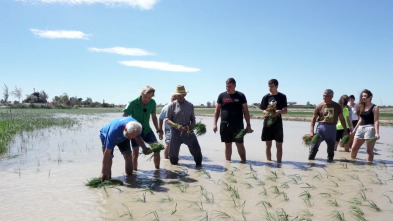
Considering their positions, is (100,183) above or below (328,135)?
below

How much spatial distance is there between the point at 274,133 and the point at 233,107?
1.18 m

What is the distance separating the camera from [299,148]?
32.6 feet

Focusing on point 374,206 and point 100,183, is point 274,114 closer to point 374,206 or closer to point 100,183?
point 374,206

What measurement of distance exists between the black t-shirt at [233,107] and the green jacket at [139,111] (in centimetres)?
183

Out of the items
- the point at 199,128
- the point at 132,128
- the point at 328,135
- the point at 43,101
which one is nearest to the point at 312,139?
the point at 328,135

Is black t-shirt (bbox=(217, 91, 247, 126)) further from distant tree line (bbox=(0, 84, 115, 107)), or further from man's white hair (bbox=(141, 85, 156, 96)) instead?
distant tree line (bbox=(0, 84, 115, 107))

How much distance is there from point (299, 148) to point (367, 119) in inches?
120

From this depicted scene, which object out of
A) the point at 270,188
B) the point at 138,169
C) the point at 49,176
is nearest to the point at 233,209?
the point at 270,188

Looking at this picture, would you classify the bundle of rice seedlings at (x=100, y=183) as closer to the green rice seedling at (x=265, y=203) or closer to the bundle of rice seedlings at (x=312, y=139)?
the green rice seedling at (x=265, y=203)

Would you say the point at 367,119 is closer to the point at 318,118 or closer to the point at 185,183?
the point at 318,118

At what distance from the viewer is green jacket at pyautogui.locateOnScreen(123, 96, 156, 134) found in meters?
5.88

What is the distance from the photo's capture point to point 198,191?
475cm

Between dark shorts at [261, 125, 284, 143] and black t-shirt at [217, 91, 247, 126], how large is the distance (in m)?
0.72

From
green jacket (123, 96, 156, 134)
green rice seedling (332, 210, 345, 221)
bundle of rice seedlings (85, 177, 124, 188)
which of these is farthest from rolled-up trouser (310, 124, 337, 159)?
bundle of rice seedlings (85, 177, 124, 188)
